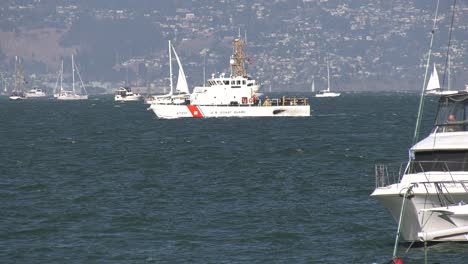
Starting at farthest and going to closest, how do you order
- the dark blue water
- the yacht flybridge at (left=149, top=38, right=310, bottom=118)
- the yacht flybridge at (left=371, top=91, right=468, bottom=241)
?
the yacht flybridge at (left=149, top=38, right=310, bottom=118), the dark blue water, the yacht flybridge at (left=371, top=91, right=468, bottom=241)

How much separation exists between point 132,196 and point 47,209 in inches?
A: 205

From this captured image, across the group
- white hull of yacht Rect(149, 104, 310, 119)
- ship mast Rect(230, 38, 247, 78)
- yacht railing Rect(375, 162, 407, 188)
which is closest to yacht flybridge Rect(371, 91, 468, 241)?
yacht railing Rect(375, 162, 407, 188)

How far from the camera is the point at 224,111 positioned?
433 ft

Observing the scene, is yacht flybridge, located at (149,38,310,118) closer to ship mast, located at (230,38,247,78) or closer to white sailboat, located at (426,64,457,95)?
ship mast, located at (230,38,247,78)

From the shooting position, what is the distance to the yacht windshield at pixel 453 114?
40.4 metres

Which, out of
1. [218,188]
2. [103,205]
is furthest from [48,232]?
[218,188]

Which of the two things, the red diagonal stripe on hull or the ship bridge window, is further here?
the red diagonal stripe on hull

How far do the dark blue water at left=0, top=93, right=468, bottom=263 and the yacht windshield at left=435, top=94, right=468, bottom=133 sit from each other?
4.26 meters

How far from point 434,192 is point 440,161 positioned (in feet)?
6.58

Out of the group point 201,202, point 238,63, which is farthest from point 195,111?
point 201,202

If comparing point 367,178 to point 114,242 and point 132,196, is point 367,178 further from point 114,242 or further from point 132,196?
point 114,242

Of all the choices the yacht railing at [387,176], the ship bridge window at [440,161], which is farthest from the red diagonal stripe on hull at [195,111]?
the ship bridge window at [440,161]

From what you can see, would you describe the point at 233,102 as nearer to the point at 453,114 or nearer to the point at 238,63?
the point at 238,63

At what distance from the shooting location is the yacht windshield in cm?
4044
